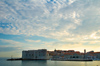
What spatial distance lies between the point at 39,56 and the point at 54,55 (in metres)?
11.2

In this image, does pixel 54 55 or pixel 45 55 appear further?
pixel 54 55

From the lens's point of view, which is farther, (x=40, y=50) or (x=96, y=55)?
(x=96, y=55)

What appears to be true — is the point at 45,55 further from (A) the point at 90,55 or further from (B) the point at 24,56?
(A) the point at 90,55

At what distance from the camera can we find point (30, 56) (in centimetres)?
8056

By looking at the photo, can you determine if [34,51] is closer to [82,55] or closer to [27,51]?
[27,51]

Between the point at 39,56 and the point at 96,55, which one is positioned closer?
the point at 39,56

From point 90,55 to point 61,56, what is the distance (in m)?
18.3

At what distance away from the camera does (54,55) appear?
84.0m

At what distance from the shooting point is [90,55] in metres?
81.7

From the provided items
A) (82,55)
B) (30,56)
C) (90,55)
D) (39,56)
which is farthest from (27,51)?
(90,55)

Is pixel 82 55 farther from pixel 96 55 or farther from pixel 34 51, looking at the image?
pixel 34 51

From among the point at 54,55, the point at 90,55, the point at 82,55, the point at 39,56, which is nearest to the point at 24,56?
the point at 39,56

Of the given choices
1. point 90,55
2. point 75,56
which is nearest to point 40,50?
point 75,56

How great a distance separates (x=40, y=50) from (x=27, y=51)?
938 cm
